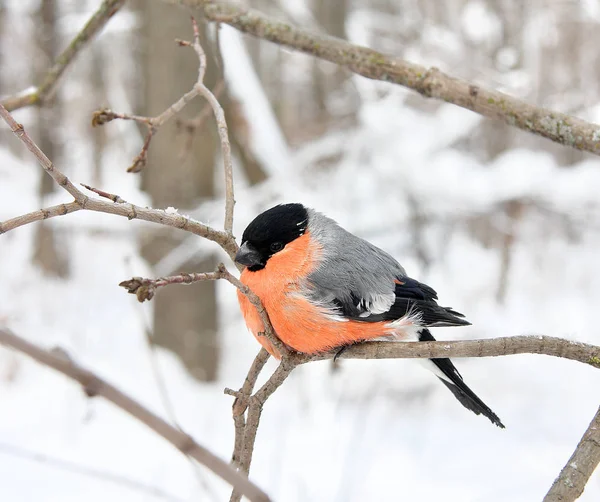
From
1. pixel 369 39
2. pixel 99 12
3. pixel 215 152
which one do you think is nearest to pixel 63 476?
pixel 99 12

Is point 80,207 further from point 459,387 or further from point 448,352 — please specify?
point 459,387

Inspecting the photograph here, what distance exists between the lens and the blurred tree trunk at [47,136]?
31.6ft

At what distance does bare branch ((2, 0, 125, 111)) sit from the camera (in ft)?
9.62

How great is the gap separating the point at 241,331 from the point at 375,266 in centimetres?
569

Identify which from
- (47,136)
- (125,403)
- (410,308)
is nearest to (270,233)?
(410,308)

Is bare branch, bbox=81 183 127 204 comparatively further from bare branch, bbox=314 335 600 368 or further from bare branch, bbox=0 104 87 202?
bare branch, bbox=314 335 600 368

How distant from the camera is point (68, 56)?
301 cm

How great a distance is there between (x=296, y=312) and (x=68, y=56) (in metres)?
1.77

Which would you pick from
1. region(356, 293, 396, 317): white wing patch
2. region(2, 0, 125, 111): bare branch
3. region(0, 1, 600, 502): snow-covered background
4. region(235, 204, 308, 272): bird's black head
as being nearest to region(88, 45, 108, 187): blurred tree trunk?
region(0, 1, 600, 502): snow-covered background

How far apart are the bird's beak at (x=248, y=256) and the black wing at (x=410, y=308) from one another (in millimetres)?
344

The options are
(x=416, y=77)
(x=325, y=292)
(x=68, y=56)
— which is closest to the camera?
(x=325, y=292)

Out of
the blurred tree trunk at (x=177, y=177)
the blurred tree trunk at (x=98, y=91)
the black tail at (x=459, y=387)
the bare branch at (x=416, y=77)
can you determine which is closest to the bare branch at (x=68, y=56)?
the bare branch at (x=416, y=77)

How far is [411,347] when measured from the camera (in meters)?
1.70

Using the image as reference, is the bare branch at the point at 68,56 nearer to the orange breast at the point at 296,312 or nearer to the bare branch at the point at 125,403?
the orange breast at the point at 296,312
